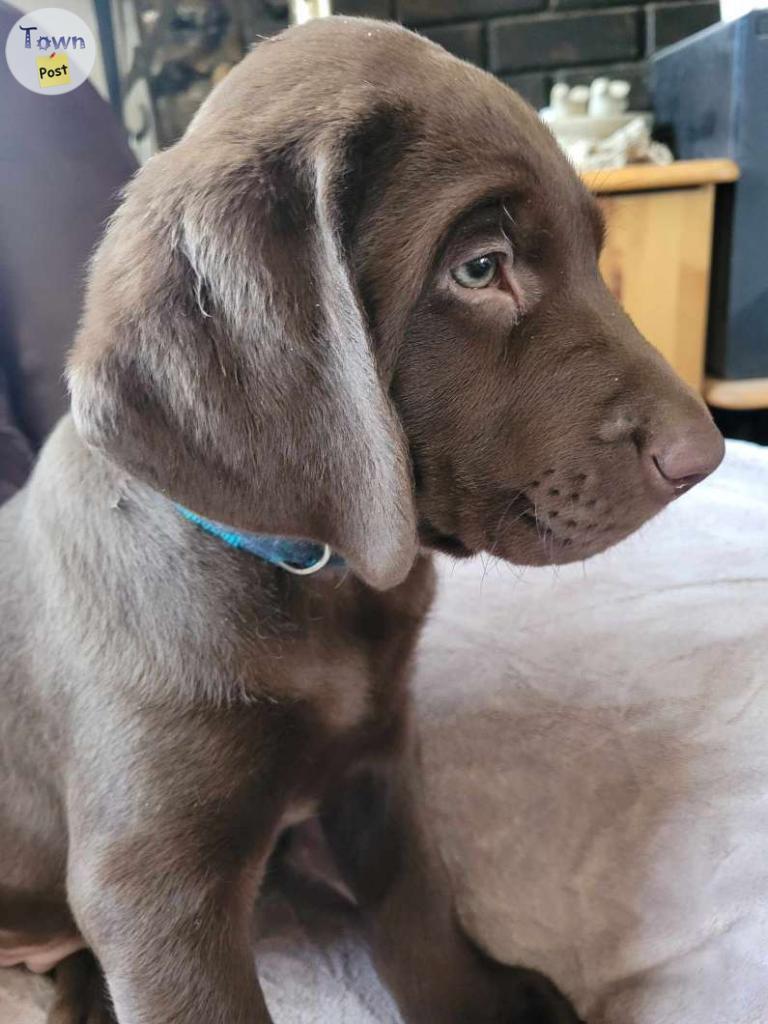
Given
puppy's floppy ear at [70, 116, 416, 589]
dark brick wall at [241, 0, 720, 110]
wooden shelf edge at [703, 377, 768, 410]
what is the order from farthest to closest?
dark brick wall at [241, 0, 720, 110], wooden shelf edge at [703, 377, 768, 410], puppy's floppy ear at [70, 116, 416, 589]

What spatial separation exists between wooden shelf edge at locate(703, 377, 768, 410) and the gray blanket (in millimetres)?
1066

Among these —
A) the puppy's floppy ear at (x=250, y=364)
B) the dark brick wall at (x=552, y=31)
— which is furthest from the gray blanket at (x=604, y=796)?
the dark brick wall at (x=552, y=31)

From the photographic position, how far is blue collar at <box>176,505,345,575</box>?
89cm

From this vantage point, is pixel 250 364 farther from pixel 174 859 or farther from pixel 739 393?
pixel 739 393

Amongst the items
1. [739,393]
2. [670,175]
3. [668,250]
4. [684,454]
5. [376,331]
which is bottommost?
[739,393]

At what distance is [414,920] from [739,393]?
6.07 ft

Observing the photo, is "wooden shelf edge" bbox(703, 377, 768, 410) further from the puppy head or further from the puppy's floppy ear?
the puppy's floppy ear

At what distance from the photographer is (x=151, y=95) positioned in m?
2.48

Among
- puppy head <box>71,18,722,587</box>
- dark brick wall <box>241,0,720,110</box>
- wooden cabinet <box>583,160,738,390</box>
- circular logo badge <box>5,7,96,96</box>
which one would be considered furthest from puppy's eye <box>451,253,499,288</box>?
dark brick wall <box>241,0,720,110</box>

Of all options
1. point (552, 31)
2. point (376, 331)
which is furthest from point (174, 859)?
point (552, 31)

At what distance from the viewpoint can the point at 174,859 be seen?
869mm

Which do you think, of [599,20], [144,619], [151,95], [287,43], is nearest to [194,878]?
[144,619]

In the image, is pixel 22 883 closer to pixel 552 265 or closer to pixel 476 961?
pixel 476 961

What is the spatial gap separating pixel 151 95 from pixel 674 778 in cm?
211
